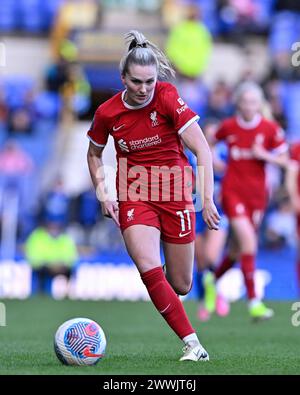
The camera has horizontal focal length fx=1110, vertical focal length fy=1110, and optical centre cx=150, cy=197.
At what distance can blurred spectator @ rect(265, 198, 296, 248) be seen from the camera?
17984 mm

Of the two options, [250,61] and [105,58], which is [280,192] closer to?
[250,61]

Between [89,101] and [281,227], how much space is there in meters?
5.81

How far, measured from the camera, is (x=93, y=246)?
60.5 feet

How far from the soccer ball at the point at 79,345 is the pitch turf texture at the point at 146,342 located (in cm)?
10

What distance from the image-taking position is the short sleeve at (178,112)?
24.8 ft

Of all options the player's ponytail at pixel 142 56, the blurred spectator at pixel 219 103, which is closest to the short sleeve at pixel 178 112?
the player's ponytail at pixel 142 56

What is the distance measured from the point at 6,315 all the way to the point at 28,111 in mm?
8104

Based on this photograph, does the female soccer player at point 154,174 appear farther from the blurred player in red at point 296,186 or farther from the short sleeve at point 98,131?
the blurred player in red at point 296,186

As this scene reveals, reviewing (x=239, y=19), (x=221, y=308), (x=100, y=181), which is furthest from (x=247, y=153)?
(x=239, y=19)

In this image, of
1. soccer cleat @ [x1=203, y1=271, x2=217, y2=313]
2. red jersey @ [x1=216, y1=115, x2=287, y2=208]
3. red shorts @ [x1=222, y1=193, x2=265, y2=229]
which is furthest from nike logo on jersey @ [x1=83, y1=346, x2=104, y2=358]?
soccer cleat @ [x1=203, y1=271, x2=217, y2=313]

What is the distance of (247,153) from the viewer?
42.2 ft

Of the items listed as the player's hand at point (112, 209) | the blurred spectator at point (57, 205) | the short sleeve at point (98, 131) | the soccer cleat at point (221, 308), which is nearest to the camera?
the short sleeve at point (98, 131)

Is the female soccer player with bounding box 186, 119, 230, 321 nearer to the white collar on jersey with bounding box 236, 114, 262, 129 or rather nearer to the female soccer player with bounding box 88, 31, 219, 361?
the white collar on jersey with bounding box 236, 114, 262, 129
